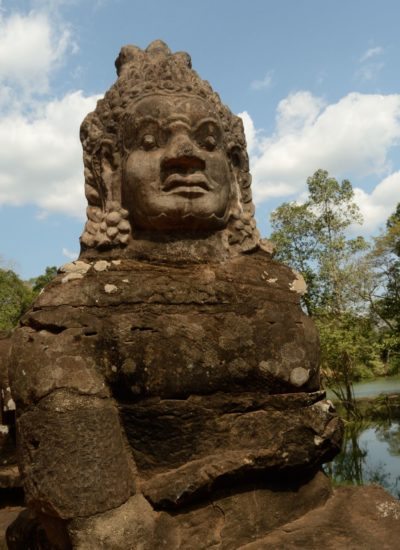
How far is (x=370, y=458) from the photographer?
46.8 feet

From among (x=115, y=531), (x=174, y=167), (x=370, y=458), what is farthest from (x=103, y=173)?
(x=370, y=458)

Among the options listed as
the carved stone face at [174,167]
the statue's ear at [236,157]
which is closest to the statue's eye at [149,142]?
the carved stone face at [174,167]

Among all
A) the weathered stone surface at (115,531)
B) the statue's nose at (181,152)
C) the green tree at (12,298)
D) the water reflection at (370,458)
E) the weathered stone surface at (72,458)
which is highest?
the green tree at (12,298)

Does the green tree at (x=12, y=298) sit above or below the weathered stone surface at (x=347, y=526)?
above

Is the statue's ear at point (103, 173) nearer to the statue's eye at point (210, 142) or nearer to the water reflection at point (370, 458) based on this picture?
the statue's eye at point (210, 142)

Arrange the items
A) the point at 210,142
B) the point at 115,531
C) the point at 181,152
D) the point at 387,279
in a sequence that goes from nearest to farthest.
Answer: the point at 115,531, the point at 181,152, the point at 210,142, the point at 387,279

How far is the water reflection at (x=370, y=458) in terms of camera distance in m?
12.0

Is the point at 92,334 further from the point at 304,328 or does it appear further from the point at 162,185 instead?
the point at 304,328

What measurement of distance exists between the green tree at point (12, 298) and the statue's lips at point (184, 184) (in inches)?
772

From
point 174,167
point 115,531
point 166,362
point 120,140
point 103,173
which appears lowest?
point 115,531

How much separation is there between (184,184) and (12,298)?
22920mm

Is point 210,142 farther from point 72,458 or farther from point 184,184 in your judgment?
point 72,458

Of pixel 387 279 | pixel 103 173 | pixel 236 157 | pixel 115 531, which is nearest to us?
pixel 115 531

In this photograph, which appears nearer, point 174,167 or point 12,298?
point 174,167
